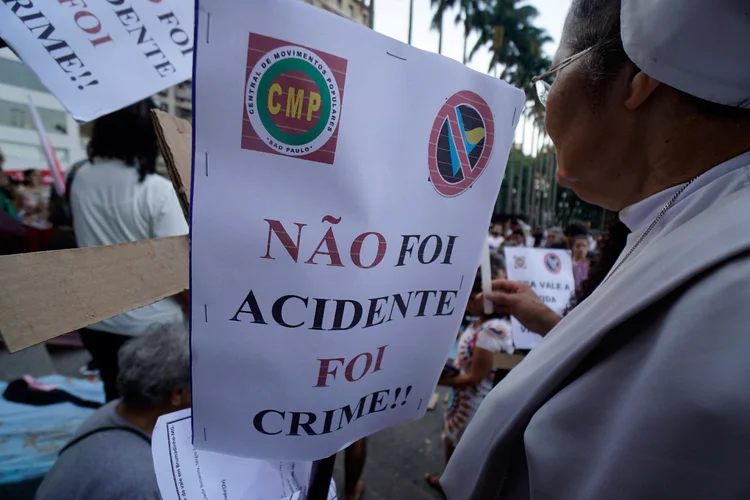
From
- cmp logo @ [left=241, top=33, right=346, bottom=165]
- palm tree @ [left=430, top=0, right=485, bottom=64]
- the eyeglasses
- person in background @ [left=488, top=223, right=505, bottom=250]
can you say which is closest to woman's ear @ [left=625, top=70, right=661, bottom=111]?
the eyeglasses

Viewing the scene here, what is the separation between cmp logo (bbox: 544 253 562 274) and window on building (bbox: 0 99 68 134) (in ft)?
14.4

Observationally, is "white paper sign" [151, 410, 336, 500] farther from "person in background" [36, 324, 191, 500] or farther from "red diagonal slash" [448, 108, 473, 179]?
"red diagonal slash" [448, 108, 473, 179]

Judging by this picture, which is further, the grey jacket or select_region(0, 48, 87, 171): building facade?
select_region(0, 48, 87, 171): building facade

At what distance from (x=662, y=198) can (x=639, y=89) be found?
20cm

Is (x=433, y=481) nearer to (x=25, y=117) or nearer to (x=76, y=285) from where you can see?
(x=76, y=285)

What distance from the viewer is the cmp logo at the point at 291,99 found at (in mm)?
588

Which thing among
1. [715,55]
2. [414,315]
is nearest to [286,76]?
[414,315]

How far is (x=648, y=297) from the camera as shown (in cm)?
63

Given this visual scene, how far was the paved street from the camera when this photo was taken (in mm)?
3100

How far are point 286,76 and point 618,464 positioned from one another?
68cm

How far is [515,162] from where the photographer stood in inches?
1572

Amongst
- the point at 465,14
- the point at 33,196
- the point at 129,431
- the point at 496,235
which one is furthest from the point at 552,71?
the point at 465,14

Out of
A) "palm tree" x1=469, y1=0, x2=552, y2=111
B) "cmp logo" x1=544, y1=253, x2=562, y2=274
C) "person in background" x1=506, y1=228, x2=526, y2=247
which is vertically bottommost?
"person in background" x1=506, y1=228, x2=526, y2=247

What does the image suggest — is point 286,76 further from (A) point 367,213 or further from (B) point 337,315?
(B) point 337,315
